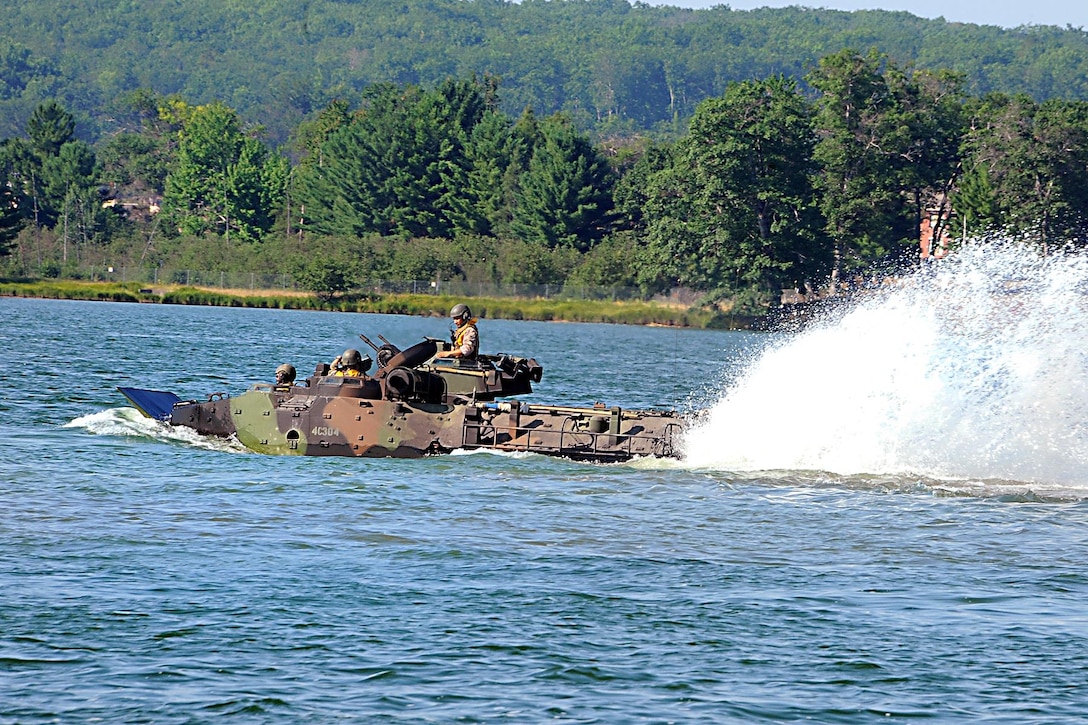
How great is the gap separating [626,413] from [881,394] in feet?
17.4

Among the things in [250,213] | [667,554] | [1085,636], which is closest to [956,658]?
[1085,636]

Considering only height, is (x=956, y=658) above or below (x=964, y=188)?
below

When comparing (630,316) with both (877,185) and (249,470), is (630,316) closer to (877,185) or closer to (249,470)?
(877,185)

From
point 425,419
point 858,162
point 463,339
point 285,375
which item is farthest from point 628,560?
point 858,162

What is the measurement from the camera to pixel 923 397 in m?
32.3

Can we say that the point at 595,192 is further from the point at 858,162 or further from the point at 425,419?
the point at 425,419

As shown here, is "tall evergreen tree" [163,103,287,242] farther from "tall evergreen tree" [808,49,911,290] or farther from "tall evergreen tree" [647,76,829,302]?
"tall evergreen tree" [808,49,911,290]

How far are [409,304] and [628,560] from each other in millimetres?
97598

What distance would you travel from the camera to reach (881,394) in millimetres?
32375

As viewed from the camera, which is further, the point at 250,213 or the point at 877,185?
the point at 250,213

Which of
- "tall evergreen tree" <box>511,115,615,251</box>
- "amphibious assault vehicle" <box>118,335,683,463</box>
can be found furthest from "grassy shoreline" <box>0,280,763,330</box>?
"amphibious assault vehicle" <box>118,335,683,463</box>

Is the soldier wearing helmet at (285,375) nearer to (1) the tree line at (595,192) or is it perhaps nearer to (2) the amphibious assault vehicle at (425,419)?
(2) the amphibious assault vehicle at (425,419)

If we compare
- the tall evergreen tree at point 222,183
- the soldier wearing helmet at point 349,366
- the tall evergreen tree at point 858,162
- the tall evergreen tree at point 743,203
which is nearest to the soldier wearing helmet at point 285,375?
the soldier wearing helmet at point 349,366

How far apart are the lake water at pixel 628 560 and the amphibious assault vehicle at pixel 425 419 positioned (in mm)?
506
